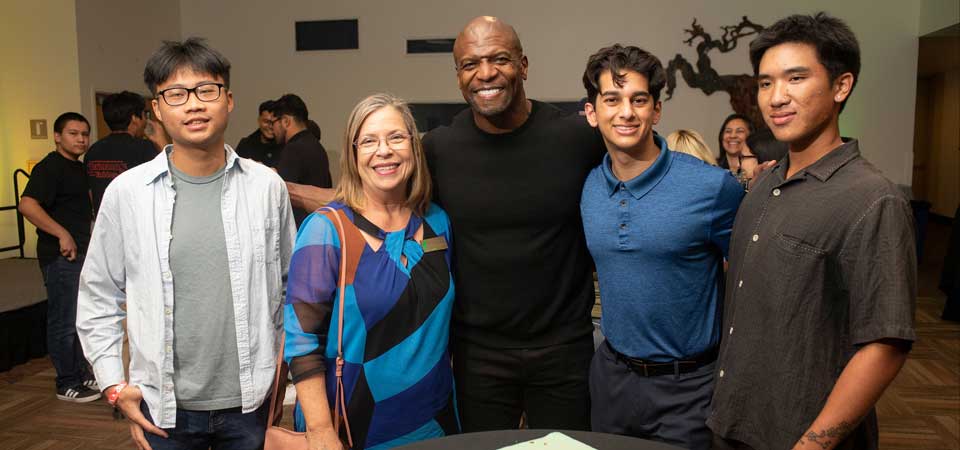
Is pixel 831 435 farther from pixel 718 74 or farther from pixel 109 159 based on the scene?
pixel 718 74

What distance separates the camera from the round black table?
1459 mm

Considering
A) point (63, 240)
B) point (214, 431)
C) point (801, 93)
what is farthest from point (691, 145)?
point (63, 240)

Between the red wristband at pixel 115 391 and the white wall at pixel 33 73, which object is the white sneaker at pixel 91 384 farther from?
the white wall at pixel 33 73

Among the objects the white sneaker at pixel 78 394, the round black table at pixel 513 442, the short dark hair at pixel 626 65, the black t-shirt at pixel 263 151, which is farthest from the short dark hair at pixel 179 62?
the black t-shirt at pixel 263 151

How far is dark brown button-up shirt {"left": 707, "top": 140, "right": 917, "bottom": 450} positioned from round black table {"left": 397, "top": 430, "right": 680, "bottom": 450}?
0.25 meters

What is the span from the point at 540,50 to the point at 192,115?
22.5 ft

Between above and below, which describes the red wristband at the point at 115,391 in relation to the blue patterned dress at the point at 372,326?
below

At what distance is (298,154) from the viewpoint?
4551 mm

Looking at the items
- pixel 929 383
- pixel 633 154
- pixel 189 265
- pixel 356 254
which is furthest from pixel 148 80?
pixel 929 383

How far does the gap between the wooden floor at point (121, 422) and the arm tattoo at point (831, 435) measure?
98.6 inches

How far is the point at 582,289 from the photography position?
2.06m

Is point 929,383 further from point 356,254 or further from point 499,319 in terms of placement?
point 356,254

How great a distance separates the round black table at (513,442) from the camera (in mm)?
1459

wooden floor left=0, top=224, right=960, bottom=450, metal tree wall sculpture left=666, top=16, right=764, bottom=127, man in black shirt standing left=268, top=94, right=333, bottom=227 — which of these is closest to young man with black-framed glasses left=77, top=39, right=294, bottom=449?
wooden floor left=0, top=224, right=960, bottom=450
